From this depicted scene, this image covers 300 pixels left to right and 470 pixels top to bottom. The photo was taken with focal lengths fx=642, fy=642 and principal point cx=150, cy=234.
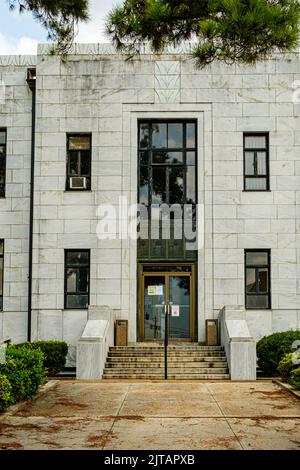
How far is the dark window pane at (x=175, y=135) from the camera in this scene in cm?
2153

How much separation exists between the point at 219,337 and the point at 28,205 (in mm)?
7599

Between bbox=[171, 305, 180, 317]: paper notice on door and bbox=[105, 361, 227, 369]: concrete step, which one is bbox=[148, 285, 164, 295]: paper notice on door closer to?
bbox=[171, 305, 180, 317]: paper notice on door

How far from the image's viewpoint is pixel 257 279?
67.6 ft

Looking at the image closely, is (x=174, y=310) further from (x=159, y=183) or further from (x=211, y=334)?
(x=159, y=183)

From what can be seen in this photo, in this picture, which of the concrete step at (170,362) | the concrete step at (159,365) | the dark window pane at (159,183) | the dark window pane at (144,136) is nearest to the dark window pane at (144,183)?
the dark window pane at (159,183)

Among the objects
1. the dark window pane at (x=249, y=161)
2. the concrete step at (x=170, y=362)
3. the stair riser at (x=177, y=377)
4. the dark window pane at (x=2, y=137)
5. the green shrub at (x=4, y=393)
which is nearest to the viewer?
the green shrub at (x=4, y=393)

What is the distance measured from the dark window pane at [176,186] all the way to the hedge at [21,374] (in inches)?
346

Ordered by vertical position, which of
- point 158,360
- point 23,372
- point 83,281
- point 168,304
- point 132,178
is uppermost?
point 132,178

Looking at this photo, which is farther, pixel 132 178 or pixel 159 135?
pixel 159 135

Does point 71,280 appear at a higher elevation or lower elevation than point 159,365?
higher

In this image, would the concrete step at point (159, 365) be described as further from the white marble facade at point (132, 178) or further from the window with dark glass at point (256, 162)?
the window with dark glass at point (256, 162)

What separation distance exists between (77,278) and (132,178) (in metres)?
3.73

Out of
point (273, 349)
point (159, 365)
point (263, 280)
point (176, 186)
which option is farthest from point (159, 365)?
point (176, 186)

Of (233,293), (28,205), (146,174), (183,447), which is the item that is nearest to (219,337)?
(233,293)
